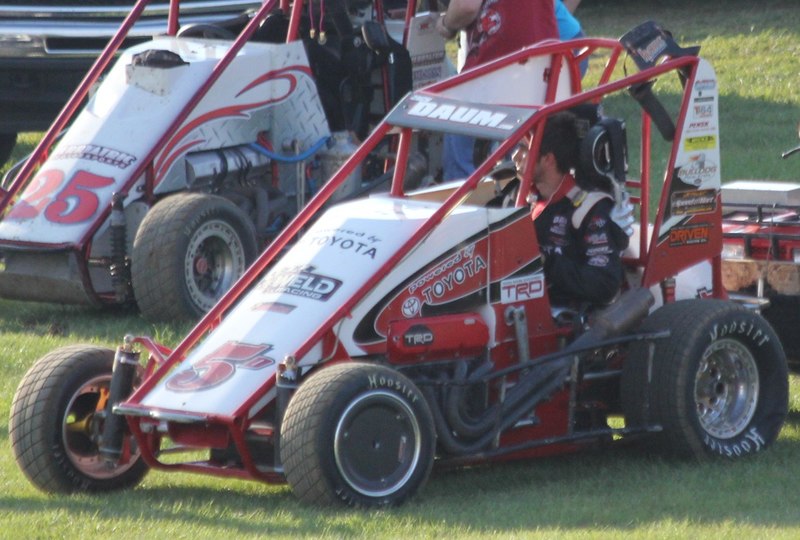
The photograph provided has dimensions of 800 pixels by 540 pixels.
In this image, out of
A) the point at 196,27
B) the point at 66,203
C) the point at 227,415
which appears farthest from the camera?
the point at 196,27

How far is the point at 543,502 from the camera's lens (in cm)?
588

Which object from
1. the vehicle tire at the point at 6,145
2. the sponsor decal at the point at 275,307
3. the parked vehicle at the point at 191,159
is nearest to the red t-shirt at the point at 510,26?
the parked vehicle at the point at 191,159

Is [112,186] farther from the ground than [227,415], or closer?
farther from the ground

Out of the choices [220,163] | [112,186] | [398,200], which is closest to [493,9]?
[220,163]

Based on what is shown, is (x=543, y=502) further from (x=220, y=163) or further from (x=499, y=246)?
(x=220, y=163)

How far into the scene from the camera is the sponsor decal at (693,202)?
271 inches

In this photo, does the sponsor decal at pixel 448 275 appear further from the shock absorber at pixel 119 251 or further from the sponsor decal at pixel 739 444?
the shock absorber at pixel 119 251

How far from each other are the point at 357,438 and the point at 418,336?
0.62m

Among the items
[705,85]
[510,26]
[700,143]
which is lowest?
[700,143]

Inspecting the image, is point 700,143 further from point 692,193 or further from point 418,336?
point 418,336

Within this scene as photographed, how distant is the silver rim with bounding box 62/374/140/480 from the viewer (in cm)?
611

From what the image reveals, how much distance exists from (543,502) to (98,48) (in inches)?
307

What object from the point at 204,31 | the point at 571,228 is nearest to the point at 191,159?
the point at 204,31

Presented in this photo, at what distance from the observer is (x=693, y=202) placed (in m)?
6.93
